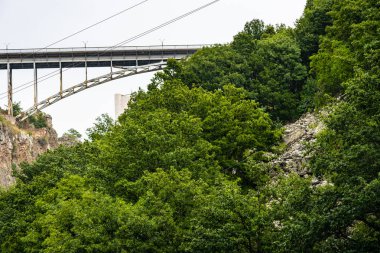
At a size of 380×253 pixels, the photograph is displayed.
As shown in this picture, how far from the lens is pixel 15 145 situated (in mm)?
97500

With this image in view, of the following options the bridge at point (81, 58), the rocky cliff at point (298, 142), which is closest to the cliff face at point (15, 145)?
the bridge at point (81, 58)

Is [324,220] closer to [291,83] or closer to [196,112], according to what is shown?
[196,112]

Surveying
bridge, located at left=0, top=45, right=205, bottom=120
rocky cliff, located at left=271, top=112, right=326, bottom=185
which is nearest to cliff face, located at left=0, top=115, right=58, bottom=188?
bridge, located at left=0, top=45, right=205, bottom=120

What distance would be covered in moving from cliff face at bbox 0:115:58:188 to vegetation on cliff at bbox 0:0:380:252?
32.0m

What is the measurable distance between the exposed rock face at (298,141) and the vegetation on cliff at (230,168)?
125 centimetres

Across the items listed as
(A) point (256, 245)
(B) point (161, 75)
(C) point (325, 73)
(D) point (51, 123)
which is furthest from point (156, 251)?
(D) point (51, 123)

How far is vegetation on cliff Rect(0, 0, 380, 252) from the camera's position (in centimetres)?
2684

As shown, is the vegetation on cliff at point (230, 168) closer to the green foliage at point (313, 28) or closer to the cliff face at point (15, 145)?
the green foliage at point (313, 28)

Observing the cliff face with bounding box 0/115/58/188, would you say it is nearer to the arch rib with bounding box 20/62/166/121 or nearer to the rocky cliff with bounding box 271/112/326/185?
the arch rib with bounding box 20/62/166/121

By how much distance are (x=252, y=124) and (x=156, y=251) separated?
17.1 meters

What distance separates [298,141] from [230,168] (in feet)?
23.6

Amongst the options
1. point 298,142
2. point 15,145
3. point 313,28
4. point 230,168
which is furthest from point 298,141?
point 15,145

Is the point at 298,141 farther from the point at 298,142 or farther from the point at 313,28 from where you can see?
the point at 313,28

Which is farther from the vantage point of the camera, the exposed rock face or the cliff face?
the cliff face
